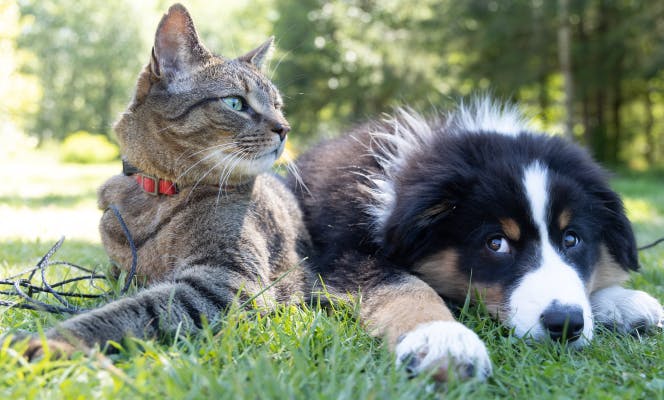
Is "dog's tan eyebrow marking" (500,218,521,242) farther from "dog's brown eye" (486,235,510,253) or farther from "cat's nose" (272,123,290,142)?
"cat's nose" (272,123,290,142)

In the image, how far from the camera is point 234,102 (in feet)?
10.2

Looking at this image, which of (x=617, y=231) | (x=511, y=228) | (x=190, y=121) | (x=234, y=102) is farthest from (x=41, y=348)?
(x=617, y=231)

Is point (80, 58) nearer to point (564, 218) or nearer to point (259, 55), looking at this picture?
point (259, 55)

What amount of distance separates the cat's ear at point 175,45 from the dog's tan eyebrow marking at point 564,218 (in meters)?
2.08

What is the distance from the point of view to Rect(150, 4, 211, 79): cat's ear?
118 inches

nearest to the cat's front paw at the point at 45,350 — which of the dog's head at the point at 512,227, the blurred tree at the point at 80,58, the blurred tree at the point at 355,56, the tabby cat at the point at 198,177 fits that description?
the tabby cat at the point at 198,177

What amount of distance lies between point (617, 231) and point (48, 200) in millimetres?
8850

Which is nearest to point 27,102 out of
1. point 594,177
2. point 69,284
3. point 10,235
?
point 10,235

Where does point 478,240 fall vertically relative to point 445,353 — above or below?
above

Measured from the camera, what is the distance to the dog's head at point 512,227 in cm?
260

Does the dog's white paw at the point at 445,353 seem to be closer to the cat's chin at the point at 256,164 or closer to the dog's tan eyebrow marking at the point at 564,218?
the dog's tan eyebrow marking at the point at 564,218

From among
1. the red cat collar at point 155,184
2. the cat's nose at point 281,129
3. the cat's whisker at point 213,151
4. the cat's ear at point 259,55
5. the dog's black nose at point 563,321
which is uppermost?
the cat's ear at point 259,55

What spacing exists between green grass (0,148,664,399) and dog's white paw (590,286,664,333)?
0.12 metres

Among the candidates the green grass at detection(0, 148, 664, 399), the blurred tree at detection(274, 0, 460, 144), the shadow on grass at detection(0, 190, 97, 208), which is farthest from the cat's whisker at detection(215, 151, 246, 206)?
the blurred tree at detection(274, 0, 460, 144)
